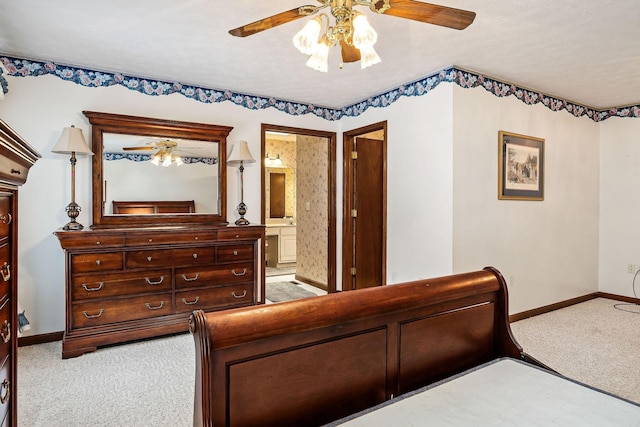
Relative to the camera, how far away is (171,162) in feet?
12.5

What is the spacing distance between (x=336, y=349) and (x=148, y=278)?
2435 millimetres

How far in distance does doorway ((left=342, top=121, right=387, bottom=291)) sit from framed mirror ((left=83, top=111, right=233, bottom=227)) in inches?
63.7

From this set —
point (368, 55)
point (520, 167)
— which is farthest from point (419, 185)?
point (368, 55)

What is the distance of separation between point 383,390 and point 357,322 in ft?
1.01

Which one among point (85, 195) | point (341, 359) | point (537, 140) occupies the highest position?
point (537, 140)

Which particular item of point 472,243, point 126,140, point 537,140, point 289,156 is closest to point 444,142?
point 472,243

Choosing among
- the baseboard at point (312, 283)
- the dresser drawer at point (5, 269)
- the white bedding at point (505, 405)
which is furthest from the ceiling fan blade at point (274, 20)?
the baseboard at point (312, 283)

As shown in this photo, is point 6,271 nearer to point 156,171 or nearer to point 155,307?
point 155,307

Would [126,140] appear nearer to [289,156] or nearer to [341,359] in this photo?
[341,359]

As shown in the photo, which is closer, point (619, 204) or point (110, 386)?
point (110, 386)

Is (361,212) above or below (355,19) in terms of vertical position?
below

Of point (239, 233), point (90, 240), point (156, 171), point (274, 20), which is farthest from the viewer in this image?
point (156, 171)

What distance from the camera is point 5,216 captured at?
130cm

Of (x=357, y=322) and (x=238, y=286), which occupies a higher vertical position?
(x=357, y=322)
